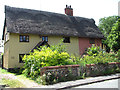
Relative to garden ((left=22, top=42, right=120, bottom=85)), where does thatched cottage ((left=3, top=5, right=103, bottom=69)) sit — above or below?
above

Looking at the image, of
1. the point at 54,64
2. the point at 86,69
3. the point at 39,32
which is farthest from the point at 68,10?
the point at 54,64

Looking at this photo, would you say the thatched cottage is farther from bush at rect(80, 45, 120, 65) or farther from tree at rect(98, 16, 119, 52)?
tree at rect(98, 16, 119, 52)

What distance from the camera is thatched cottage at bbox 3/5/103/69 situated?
50.4 feet

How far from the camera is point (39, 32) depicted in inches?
640

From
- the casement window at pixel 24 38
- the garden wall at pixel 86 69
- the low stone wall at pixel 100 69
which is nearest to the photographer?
the garden wall at pixel 86 69

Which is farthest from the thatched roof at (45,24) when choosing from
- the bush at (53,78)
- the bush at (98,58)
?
the bush at (53,78)

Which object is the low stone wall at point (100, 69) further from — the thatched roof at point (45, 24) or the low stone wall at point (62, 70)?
the thatched roof at point (45, 24)

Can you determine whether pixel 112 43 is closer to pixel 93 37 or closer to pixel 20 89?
pixel 93 37

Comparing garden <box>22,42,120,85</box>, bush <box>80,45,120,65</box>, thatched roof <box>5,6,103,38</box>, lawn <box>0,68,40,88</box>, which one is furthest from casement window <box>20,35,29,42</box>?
bush <box>80,45,120,65</box>

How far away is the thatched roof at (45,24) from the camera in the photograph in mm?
15915

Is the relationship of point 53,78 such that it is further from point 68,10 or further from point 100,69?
point 68,10

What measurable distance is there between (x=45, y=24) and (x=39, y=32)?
7.47 feet

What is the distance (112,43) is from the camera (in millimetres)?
14609

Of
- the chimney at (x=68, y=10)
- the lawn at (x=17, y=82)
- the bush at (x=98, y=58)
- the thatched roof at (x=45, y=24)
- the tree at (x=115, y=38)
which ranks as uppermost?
the chimney at (x=68, y=10)
